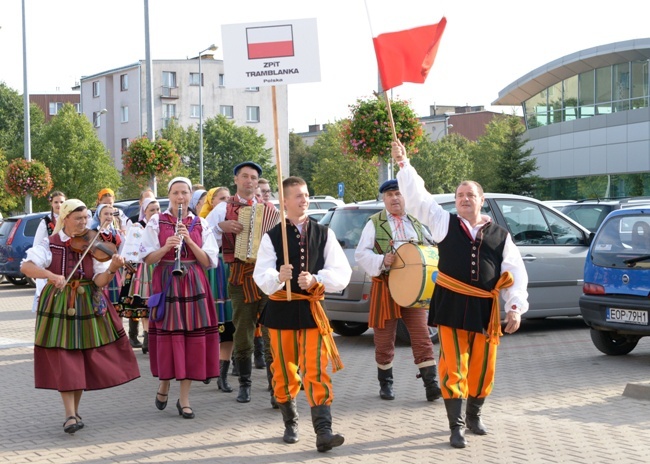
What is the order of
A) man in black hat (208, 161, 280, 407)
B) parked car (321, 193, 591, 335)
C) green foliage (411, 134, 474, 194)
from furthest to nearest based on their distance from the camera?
green foliage (411, 134, 474, 194) < parked car (321, 193, 591, 335) < man in black hat (208, 161, 280, 407)

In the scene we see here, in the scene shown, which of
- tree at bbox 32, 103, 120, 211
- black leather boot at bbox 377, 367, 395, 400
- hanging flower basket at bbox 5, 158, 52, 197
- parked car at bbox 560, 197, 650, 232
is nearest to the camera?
black leather boot at bbox 377, 367, 395, 400

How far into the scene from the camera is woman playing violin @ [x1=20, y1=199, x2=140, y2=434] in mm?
7676

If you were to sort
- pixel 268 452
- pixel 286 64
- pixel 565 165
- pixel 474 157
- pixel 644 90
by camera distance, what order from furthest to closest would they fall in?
pixel 474 157 → pixel 565 165 → pixel 644 90 → pixel 286 64 → pixel 268 452

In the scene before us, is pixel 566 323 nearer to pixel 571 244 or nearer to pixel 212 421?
pixel 571 244

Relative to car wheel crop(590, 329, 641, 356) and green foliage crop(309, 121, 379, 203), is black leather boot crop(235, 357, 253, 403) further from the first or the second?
green foliage crop(309, 121, 379, 203)

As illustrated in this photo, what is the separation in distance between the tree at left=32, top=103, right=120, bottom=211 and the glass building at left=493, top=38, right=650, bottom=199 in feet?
86.3

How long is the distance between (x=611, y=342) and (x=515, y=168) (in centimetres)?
4248

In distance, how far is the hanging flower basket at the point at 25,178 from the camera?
35875 millimetres

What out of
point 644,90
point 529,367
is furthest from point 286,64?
point 644,90

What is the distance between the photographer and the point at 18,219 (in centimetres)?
2462

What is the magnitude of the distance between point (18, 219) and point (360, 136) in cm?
983

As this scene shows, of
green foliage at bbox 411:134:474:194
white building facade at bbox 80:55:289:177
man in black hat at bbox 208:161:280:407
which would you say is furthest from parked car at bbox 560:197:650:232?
white building facade at bbox 80:55:289:177

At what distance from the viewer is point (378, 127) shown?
1928 centimetres

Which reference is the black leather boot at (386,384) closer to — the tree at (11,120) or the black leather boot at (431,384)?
the black leather boot at (431,384)
